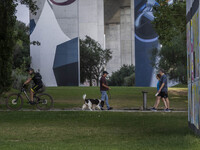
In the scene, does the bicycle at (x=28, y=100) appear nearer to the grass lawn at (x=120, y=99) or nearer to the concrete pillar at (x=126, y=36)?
the grass lawn at (x=120, y=99)

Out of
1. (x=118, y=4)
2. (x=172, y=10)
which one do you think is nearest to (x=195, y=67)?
(x=172, y=10)

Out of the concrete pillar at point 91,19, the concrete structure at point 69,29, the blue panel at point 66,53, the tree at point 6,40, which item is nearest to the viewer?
the tree at point 6,40

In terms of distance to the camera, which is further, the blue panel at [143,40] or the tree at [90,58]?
the tree at [90,58]

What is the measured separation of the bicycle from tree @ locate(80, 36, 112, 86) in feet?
194

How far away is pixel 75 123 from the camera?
1391cm

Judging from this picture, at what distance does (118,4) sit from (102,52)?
1560cm

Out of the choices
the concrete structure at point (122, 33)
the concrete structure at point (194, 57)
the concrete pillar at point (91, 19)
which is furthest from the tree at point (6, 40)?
the concrete structure at point (122, 33)

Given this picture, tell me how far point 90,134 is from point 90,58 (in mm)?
68131

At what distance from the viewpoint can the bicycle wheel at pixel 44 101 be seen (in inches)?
742

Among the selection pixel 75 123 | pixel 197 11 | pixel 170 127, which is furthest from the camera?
pixel 75 123

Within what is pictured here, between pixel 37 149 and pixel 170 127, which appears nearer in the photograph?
pixel 37 149

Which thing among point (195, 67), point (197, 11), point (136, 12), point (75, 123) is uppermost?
point (136, 12)

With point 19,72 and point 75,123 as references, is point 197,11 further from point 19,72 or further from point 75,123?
point 19,72

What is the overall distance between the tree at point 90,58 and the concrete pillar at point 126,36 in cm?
1275
